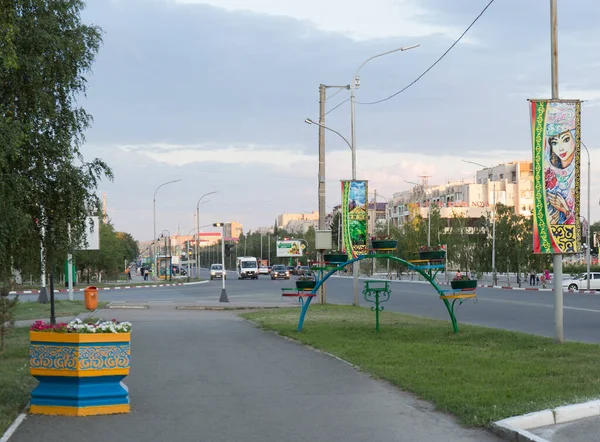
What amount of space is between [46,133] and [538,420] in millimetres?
12459

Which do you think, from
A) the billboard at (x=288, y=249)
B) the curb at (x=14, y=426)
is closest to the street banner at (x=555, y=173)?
the curb at (x=14, y=426)

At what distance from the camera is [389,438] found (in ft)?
28.7

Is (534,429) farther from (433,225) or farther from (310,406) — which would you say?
(433,225)

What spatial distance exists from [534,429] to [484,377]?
138 inches

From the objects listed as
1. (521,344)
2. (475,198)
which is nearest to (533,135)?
(521,344)

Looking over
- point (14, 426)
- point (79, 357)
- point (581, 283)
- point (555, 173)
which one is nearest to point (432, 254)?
point (555, 173)

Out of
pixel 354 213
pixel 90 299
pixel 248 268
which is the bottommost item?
pixel 248 268

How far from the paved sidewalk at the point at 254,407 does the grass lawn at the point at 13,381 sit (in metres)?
0.45

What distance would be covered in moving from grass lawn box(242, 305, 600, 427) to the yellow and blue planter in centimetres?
388

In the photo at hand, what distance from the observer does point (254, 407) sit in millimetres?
10633

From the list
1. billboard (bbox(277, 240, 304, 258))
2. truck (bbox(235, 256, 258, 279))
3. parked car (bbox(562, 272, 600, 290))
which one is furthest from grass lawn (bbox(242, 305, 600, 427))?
billboard (bbox(277, 240, 304, 258))

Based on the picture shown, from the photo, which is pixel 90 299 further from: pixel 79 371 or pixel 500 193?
pixel 500 193

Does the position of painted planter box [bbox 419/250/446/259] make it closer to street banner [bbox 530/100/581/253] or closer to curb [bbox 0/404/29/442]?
street banner [bbox 530/100/581/253]

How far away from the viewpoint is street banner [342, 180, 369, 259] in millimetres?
27328
